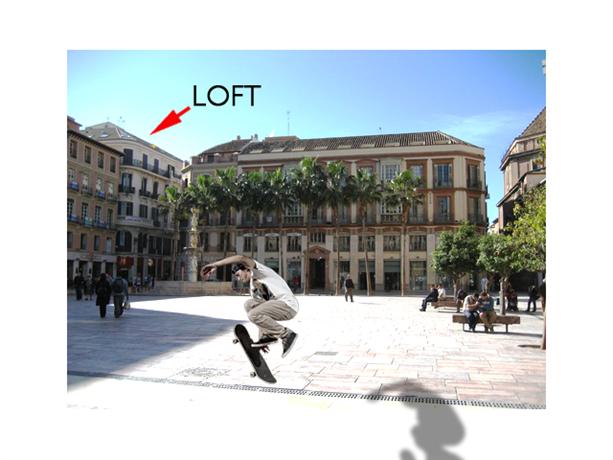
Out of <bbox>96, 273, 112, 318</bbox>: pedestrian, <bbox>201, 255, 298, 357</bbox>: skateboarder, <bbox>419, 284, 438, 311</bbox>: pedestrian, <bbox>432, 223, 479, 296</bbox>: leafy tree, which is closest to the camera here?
<bbox>201, 255, 298, 357</bbox>: skateboarder

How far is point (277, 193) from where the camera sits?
18.1 m

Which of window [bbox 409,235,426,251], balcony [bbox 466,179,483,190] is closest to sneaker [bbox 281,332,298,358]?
balcony [bbox 466,179,483,190]

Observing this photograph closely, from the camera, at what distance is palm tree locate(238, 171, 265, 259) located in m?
19.1

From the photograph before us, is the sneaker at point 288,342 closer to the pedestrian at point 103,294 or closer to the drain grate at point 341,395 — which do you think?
the drain grate at point 341,395

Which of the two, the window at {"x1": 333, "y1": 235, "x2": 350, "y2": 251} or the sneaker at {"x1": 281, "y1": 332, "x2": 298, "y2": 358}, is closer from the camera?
the sneaker at {"x1": 281, "y1": 332, "x2": 298, "y2": 358}

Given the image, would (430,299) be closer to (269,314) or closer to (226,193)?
(226,193)

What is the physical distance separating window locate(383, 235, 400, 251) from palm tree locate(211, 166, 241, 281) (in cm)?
1220

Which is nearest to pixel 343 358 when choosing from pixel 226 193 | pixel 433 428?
pixel 433 428

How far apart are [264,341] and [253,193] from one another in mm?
12052

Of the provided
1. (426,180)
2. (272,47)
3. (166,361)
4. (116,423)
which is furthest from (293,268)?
(426,180)

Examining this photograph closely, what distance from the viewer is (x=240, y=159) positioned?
1822 cm

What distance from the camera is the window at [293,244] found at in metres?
13.6

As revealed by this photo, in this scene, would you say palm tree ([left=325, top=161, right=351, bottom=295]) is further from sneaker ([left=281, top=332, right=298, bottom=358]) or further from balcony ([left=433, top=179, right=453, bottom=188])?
sneaker ([left=281, top=332, right=298, bottom=358])
